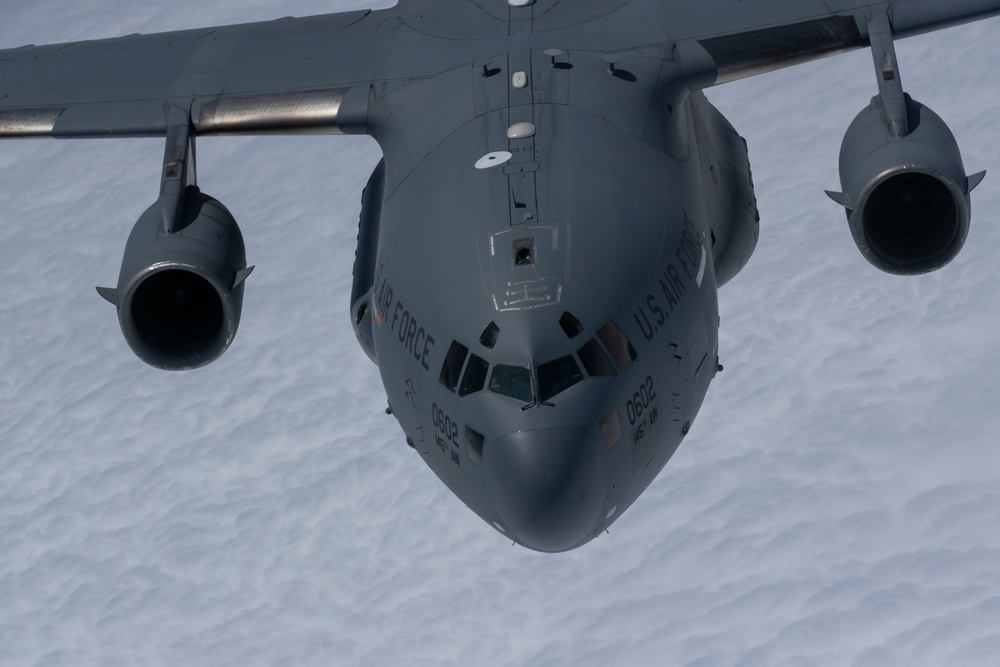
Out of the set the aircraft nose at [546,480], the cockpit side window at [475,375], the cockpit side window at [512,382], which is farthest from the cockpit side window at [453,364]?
the aircraft nose at [546,480]

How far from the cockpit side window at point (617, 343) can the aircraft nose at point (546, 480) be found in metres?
1.05

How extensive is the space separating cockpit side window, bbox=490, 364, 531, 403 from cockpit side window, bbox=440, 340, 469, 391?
1.74ft

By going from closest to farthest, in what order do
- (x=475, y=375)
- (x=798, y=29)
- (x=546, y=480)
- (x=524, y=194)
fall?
(x=546, y=480), (x=475, y=375), (x=524, y=194), (x=798, y=29)

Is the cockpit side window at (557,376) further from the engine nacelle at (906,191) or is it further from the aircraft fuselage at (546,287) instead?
the engine nacelle at (906,191)

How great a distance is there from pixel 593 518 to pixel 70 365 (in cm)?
2267

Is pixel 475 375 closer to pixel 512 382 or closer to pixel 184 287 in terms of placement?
pixel 512 382

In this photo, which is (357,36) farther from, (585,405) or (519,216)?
(585,405)

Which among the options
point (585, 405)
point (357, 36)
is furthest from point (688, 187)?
point (357, 36)

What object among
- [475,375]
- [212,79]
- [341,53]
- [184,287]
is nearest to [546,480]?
[475,375]

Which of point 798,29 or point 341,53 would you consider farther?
point 341,53

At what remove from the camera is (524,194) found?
22.4m

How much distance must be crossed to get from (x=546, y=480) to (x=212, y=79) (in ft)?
31.5

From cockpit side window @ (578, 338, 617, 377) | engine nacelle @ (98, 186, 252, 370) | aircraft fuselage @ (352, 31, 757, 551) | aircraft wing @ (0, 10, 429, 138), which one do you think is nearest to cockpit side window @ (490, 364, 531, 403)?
aircraft fuselage @ (352, 31, 757, 551)

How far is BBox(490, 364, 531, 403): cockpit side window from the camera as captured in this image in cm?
2086
